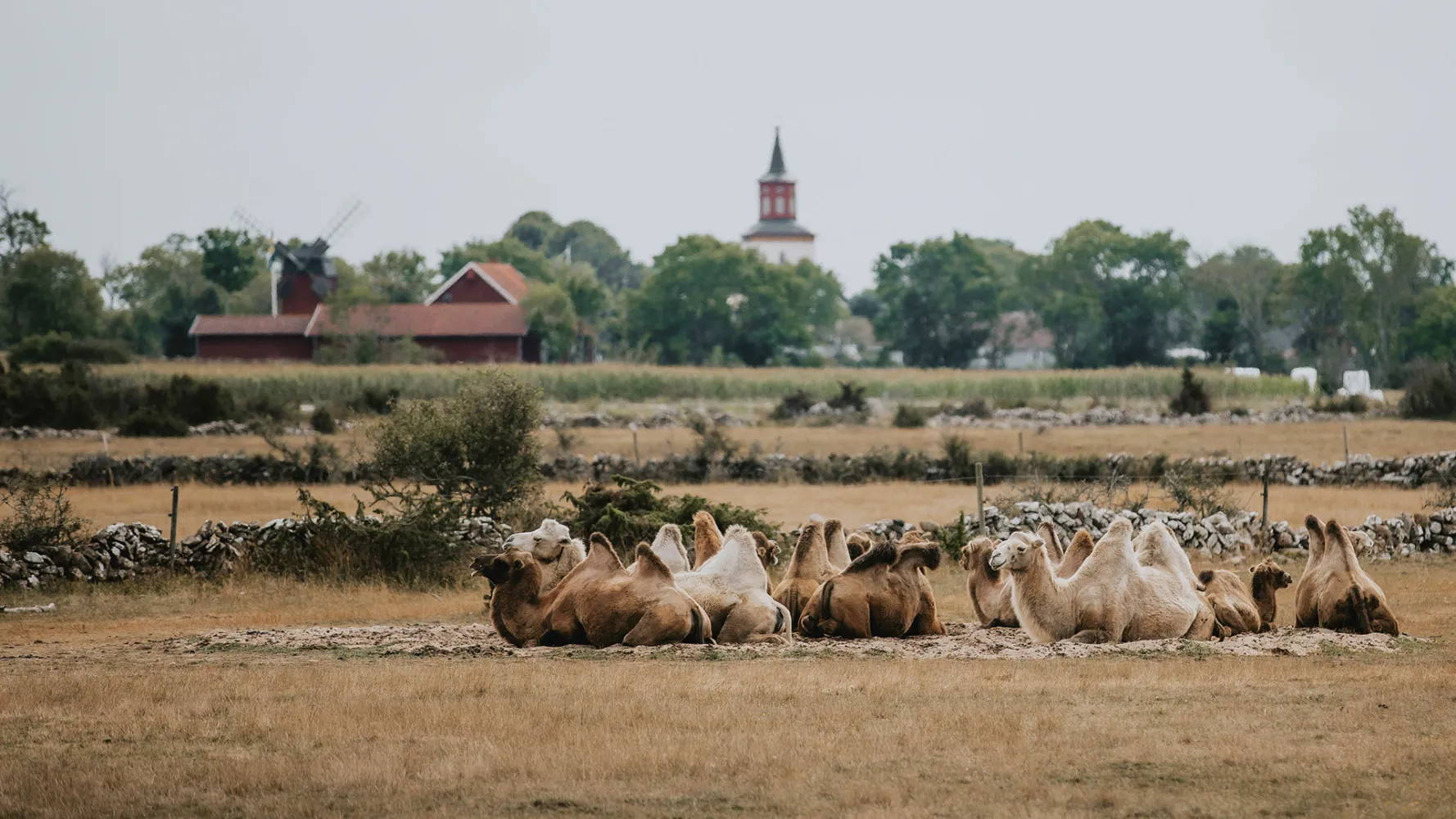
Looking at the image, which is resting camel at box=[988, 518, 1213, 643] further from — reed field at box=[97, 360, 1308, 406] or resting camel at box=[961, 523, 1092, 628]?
reed field at box=[97, 360, 1308, 406]

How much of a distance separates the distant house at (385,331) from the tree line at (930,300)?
5.07 ft

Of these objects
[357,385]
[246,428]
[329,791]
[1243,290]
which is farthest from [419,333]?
[329,791]

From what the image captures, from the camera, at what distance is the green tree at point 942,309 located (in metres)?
118

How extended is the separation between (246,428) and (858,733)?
4629 cm

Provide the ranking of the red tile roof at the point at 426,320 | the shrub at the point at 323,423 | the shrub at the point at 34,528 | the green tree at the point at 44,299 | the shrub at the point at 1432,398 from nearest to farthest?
the shrub at the point at 34,528, the shrub at the point at 323,423, the shrub at the point at 1432,398, the red tile roof at the point at 426,320, the green tree at the point at 44,299

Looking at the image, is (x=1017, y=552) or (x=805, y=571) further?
(x=805, y=571)

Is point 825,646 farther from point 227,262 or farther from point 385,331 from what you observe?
point 227,262

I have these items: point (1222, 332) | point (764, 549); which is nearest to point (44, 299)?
point (1222, 332)

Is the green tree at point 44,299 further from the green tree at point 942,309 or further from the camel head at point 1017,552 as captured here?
the camel head at point 1017,552

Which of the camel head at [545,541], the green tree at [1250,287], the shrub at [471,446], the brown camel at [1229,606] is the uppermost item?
the green tree at [1250,287]

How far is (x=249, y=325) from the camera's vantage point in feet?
312

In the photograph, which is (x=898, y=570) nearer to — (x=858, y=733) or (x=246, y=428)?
(x=858, y=733)

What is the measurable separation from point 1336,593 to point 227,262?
365ft

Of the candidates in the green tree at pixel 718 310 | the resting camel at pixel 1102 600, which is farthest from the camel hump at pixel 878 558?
the green tree at pixel 718 310
